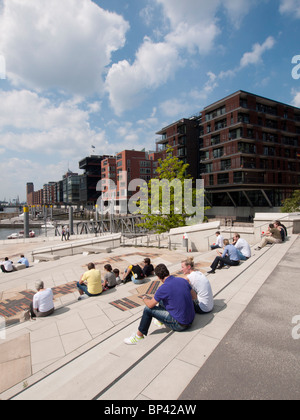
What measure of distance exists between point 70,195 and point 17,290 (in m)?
127

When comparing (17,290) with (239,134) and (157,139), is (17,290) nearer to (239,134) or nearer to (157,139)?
(239,134)

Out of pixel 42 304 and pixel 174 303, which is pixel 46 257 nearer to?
pixel 42 304

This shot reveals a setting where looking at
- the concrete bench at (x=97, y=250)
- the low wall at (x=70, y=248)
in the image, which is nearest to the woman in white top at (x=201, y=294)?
the concrete bench at (x=97, y=250)

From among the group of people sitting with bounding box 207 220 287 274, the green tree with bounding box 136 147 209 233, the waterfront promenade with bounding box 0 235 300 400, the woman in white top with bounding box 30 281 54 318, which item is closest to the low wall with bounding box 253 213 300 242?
the group of people sitting with bounding box 207 220 287 274

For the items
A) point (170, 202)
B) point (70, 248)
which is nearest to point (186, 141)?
point (170, 202)

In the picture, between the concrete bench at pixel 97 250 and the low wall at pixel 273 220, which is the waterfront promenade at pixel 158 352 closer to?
the concrete bench at pixel 97 250

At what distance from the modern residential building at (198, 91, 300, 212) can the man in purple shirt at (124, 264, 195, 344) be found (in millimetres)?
36096

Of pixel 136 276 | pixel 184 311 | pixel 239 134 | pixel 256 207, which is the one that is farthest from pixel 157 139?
pixel 184 311

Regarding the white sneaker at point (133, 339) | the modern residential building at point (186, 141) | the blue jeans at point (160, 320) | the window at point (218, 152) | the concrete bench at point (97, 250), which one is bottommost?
the concrete bench at point (97, 250)

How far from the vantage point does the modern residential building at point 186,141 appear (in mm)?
49500

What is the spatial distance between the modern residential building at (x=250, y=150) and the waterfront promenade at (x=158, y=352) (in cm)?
3482

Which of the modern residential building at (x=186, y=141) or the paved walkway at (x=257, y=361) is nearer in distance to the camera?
the paved walkway at (x=257, y=361)

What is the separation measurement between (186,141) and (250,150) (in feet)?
49.4

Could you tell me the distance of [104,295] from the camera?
7.34m
